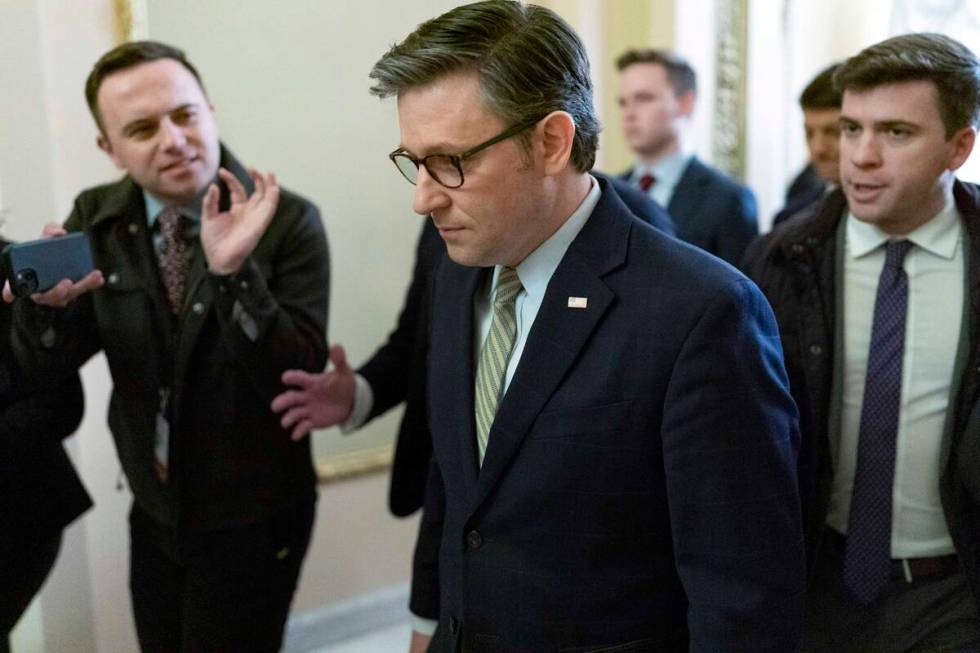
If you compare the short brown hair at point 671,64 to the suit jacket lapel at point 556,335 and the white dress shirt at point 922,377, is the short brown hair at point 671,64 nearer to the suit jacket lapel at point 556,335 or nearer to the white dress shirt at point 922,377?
the white dress shirt at point 922,377

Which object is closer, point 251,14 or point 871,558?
point 871,558

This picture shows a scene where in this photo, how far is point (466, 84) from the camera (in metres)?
1.31

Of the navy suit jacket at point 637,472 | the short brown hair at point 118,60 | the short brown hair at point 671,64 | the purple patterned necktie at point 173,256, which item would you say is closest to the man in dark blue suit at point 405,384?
the purple patterned necktie at point 173,256

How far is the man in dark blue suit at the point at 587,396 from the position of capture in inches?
50.5

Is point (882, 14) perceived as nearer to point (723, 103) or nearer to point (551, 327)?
point (723, 103)

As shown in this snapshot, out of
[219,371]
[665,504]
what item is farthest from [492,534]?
[219,371]

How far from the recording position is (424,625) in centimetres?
182

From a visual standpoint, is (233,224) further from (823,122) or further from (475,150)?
(823,122)

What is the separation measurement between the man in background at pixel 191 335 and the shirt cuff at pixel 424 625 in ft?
1.37

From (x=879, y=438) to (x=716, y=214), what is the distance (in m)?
1.72

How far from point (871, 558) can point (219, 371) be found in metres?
1.29

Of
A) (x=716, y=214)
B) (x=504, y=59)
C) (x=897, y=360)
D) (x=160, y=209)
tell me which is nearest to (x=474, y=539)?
(x=504, y=59)

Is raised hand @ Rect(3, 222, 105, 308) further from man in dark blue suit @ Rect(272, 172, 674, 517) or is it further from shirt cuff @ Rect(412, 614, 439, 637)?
shirt cuff @ Rect(412, 614, 439, 637)

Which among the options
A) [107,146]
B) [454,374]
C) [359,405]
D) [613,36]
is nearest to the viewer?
[454,374]
